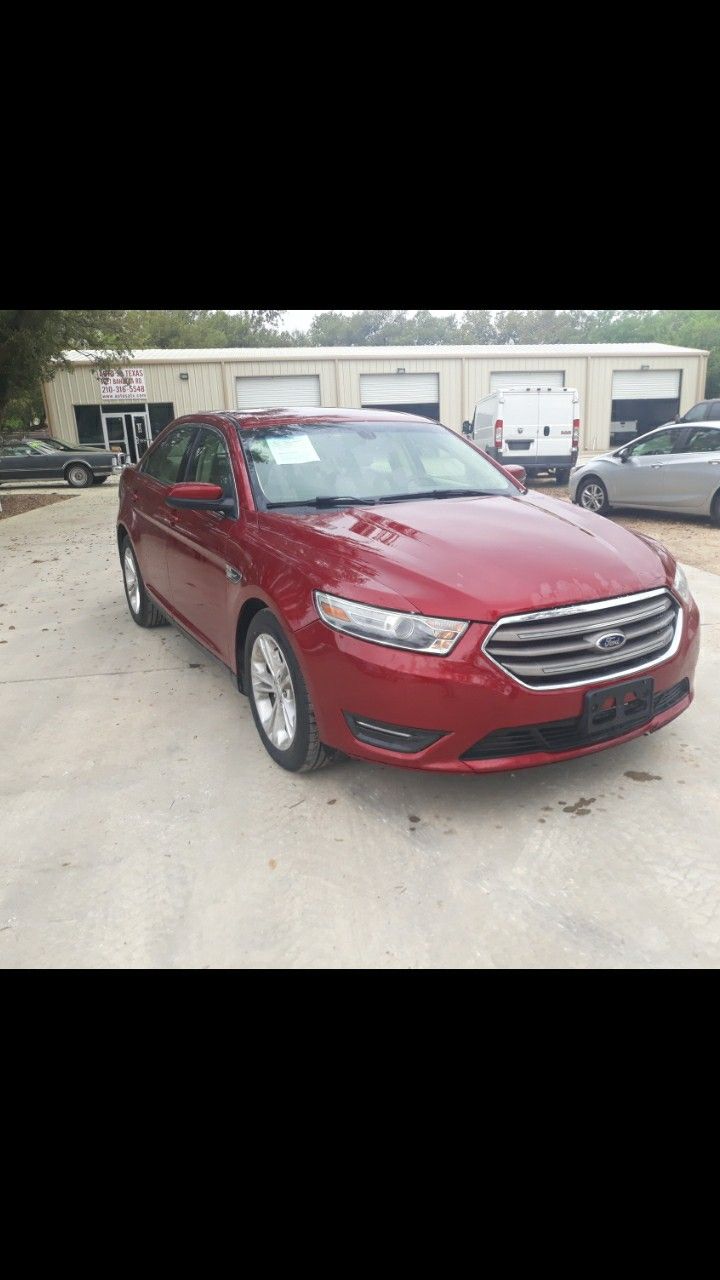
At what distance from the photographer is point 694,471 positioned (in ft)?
32.9

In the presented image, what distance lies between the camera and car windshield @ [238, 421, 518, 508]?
3.96m

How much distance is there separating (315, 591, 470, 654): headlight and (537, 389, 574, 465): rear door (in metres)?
13.9

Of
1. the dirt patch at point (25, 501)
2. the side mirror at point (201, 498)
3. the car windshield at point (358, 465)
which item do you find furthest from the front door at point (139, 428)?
the side mirror at point (201, 498)

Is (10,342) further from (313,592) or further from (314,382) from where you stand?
(314,382)

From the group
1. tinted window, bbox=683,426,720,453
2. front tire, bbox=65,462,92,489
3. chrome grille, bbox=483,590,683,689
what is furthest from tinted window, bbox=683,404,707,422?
front tire, bbox=65,462,92,489

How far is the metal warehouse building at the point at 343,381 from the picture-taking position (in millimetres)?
29016

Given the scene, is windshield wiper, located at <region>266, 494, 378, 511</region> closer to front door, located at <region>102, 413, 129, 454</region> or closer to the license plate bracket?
the license plate bracket

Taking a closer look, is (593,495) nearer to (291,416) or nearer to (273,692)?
(291,416)

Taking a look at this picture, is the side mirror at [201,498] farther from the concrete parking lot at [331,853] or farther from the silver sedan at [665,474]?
the silver sedan at [665,474]

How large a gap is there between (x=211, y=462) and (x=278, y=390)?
2683cm

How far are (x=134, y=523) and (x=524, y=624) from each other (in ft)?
12.5

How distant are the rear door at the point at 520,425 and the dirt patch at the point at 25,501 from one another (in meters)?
9.83

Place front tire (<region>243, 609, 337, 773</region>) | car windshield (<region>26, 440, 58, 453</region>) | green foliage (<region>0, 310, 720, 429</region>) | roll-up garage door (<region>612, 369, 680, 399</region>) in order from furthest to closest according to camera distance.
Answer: roll-up garage door (<region>612, 369, 680, 399</region>) → car windshield (<region>26, 440, 58, 453</region>) → green foliage (<region>0, 310, 720, 429</region>) → front tire (<region>243, 609, 337, 773</region>)

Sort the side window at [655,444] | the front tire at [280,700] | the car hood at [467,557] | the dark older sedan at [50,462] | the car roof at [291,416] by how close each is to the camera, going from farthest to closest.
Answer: the dark older sedan at [50,462] → the side window at [655,444] → the car roof at [291,416] → the front tire at [280,700] → the car hood at [467,557]
